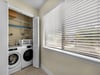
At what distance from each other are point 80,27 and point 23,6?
222cm

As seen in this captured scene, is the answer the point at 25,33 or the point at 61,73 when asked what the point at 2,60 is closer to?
the point at 61,73

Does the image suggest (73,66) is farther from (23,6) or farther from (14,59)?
(23,6)

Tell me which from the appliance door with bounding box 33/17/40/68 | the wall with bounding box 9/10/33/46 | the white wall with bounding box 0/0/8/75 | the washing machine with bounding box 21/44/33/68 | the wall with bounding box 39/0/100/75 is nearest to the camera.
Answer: the wall with bounding box 39/0/100/75

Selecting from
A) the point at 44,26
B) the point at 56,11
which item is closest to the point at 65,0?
the point at 56,11

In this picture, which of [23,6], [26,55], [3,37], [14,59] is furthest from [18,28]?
[3,37]

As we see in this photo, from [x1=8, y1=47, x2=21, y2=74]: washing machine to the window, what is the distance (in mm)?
1499

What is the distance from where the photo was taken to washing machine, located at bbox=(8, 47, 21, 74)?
8.27 ft

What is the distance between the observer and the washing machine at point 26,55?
2.95 metres

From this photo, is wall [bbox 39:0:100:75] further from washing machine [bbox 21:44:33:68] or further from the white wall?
washing machine [bbox 21:44:33:68]

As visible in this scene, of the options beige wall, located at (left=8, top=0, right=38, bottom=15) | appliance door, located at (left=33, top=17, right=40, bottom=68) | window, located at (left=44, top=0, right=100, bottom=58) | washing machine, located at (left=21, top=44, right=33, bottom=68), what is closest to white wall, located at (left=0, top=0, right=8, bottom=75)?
beige wall, located at (left=8, top=0, right=38, bottom=15)

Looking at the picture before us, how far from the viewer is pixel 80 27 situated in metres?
1.45

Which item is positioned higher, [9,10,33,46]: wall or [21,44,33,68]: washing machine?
[9,10,33,46]: wall

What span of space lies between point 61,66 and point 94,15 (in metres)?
1.22

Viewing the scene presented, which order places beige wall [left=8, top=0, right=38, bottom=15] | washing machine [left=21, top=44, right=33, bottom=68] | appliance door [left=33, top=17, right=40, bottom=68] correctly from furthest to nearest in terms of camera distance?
Result: appliance door [left=33, top=17, right=40, bottom=68], washing machine [left=21, top=44, right=33, bottom=68], beige wall [left=8, top=0, right=38, bottom=15]
